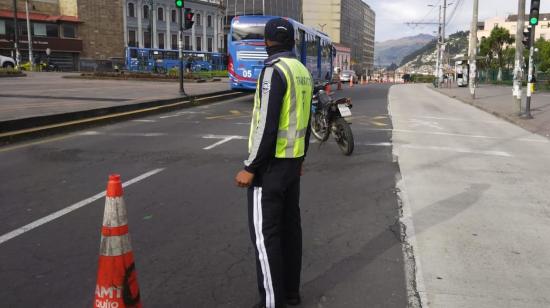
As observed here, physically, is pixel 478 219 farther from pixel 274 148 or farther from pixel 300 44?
pixel 300 44

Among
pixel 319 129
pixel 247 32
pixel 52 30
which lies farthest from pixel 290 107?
pixel 52 30

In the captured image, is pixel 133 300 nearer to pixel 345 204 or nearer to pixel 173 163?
pixel 345 204

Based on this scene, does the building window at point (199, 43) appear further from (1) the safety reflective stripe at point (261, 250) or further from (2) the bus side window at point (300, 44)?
(1) the safety reflective stripe at point (261, 250)

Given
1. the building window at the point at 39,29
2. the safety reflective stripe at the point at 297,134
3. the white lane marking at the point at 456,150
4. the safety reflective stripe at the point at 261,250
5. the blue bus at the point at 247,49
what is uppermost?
the building window at the point at 39,29

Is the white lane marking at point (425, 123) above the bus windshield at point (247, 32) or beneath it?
beneath

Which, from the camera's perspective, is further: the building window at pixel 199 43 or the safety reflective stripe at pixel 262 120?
the building window at pixel 199 43

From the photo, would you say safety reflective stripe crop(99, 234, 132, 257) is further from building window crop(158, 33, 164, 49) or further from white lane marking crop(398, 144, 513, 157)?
building window crop(158, 33, 164, 49)

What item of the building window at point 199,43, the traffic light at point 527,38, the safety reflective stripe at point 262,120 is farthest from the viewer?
the building window at point 199,43

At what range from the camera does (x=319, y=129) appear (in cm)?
1068

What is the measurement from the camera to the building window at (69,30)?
63.1 meters

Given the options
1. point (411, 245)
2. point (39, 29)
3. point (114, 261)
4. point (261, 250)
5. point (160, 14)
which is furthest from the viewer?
point (160, 14)

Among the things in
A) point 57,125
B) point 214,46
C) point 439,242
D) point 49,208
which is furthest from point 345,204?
point 214,46

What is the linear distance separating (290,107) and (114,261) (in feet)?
4.44

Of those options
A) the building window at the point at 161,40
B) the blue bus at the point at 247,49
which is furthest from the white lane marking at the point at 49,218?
the building window at the point at 161,40
